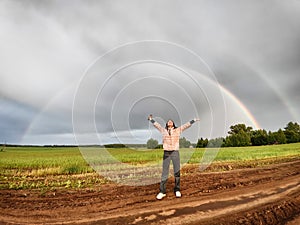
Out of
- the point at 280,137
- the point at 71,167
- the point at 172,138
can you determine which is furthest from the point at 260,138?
the point at 172,138

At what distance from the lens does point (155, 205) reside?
718 cm

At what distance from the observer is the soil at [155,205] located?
6.12 m

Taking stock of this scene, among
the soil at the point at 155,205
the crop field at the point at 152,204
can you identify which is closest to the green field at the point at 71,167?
the crop field at the point at 152,204

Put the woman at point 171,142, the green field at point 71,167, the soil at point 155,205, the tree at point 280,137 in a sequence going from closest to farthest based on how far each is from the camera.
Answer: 1. the soil at point 155,205
2. the woman at point 171,142
3. the green field at point 71,167
4. the tree at point 280,137

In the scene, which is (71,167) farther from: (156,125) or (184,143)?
(156,125)

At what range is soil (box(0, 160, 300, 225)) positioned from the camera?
6120 millimetres

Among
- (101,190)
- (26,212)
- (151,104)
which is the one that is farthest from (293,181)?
(26,212)

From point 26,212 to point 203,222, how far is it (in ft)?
15.5

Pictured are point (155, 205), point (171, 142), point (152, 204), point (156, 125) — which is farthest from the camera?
Result: point (156, 125)

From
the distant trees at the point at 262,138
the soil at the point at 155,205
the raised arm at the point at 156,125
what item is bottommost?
the soil at the point at 155,205

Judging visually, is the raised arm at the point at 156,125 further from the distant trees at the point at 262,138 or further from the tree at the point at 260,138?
the tree at the point at 260,138

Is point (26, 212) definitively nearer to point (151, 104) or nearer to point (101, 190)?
point (101, 190)

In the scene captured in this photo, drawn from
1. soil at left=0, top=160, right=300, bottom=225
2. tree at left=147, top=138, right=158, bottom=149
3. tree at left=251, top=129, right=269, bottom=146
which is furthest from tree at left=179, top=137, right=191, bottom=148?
tree at left=251, top=129, right=269, bottom=146

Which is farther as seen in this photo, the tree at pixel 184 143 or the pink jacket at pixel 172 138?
the tree at pixel 184 143
